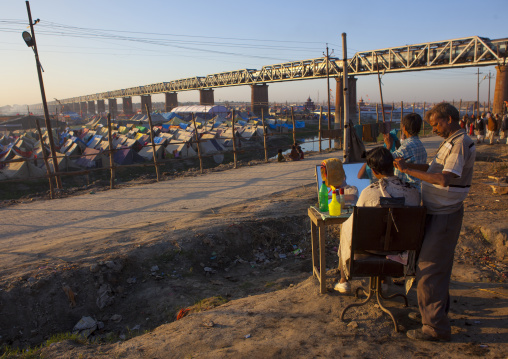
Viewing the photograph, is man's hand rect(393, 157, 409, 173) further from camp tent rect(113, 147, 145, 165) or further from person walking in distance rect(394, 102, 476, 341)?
camp tent rect(113, 147, 145, 165)

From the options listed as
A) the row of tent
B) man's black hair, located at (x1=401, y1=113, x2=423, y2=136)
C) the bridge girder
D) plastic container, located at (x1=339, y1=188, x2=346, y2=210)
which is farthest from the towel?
the bridge girder

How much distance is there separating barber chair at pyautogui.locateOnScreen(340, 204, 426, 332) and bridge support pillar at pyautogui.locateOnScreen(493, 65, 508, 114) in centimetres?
2140

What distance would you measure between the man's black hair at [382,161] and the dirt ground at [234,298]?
4.10 ft

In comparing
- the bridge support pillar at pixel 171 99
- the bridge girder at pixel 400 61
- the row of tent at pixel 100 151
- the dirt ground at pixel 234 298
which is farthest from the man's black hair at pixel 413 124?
the bridge support pillar at pixel 171 99

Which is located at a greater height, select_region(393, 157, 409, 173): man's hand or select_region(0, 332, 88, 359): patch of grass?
select_region(393, 157, 409, 173): man's hand

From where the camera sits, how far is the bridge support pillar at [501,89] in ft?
66.2

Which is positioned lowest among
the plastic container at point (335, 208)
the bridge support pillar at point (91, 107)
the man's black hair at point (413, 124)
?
the plastic container at point (335, 208)

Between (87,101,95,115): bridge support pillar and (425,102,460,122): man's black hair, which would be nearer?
(425,102,460,122): man's black hair

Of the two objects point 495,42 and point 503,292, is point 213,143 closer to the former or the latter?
point 495,42

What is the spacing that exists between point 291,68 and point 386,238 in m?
37.6

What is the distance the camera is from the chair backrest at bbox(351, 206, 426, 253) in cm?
280

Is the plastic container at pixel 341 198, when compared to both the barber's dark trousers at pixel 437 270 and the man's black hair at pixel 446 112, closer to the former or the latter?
the barber's dark trousers at pixel 437 270

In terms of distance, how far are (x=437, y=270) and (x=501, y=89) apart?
21830 millimetres

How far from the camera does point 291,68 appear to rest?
126ft
